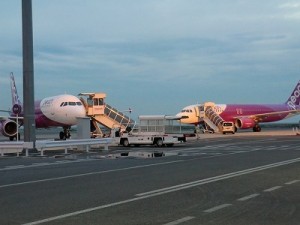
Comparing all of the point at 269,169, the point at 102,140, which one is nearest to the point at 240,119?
the point at 102,140

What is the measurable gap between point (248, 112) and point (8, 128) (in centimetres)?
3762

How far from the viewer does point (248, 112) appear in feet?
230

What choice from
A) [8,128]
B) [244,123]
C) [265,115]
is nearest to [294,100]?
[265,115]

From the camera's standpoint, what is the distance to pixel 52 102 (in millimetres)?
43688

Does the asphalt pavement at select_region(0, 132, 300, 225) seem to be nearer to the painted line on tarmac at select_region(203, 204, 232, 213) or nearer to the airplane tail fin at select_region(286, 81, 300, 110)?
the painted line on tarmac at select_region(203, 204, 232, 213)

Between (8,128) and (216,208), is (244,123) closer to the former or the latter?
(8,128)

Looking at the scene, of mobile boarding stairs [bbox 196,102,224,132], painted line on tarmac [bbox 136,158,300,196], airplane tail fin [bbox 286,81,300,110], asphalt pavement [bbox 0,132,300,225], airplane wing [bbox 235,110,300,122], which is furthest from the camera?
airplane tail fin [bbox 286,81,300,110]

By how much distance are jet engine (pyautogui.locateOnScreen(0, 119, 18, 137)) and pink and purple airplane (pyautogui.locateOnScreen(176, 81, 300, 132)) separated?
2299 cm

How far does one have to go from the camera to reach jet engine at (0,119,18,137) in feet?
135

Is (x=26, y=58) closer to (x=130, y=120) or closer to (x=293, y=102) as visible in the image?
(x=130, y=120)

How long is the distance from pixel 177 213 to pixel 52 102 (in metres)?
36.1

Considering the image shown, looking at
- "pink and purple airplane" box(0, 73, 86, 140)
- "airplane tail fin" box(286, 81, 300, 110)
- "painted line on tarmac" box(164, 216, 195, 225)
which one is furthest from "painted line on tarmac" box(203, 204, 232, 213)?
"airplane tail fin" box(286, 81, 300, 110)

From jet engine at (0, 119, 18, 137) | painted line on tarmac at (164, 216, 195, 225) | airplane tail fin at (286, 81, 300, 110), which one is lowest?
painted line on tarmac at (164, 216, 195, 225)

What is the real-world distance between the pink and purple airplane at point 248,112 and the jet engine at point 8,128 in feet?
75.4
